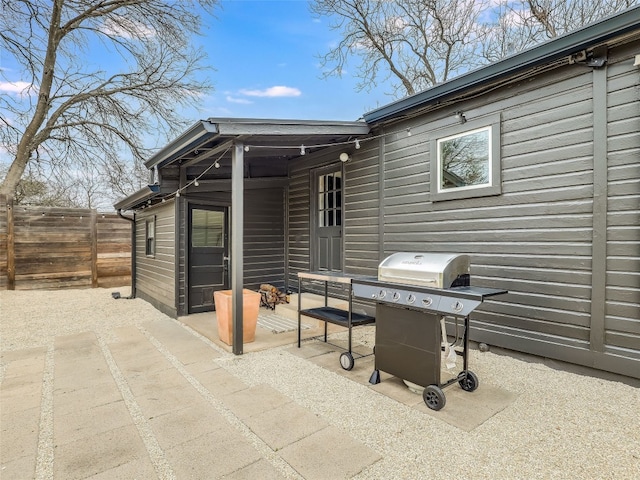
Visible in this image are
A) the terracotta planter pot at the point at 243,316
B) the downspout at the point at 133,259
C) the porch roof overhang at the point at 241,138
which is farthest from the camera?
the downspout at the point at 133,259

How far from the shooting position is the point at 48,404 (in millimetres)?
2660

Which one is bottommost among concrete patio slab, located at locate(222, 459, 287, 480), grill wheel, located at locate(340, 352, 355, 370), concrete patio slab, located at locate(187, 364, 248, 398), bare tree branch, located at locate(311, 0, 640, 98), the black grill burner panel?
concrete patio slab, located at locate(187, 364, 248, 398)

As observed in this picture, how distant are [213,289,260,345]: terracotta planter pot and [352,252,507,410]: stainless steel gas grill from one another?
158 centimetres

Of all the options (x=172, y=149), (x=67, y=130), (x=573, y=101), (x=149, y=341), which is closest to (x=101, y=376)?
(x=149, y=341)

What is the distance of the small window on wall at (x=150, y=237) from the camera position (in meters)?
6.89

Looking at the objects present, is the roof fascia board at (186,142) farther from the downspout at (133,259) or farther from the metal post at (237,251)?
the downspout at (133,259)

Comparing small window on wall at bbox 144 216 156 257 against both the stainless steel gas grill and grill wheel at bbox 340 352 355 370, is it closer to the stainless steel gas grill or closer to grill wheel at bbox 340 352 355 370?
grill wheel at bbox 340 352 355 370

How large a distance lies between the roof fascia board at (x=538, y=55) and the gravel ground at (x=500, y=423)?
2.83m

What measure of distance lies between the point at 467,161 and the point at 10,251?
976 cm

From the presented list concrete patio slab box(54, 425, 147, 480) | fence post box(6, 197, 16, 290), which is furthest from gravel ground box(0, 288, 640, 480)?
fence post box(6, 197, 16, 290)

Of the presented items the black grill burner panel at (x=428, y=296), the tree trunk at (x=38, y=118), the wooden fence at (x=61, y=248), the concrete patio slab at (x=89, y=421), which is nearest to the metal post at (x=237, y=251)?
the concrete patio slab at (x=89, y=421)

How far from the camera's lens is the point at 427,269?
2.64m

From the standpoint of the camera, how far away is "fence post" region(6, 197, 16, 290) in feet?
25.6

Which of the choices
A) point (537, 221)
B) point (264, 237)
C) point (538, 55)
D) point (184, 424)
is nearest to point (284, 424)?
point (184, 424)
